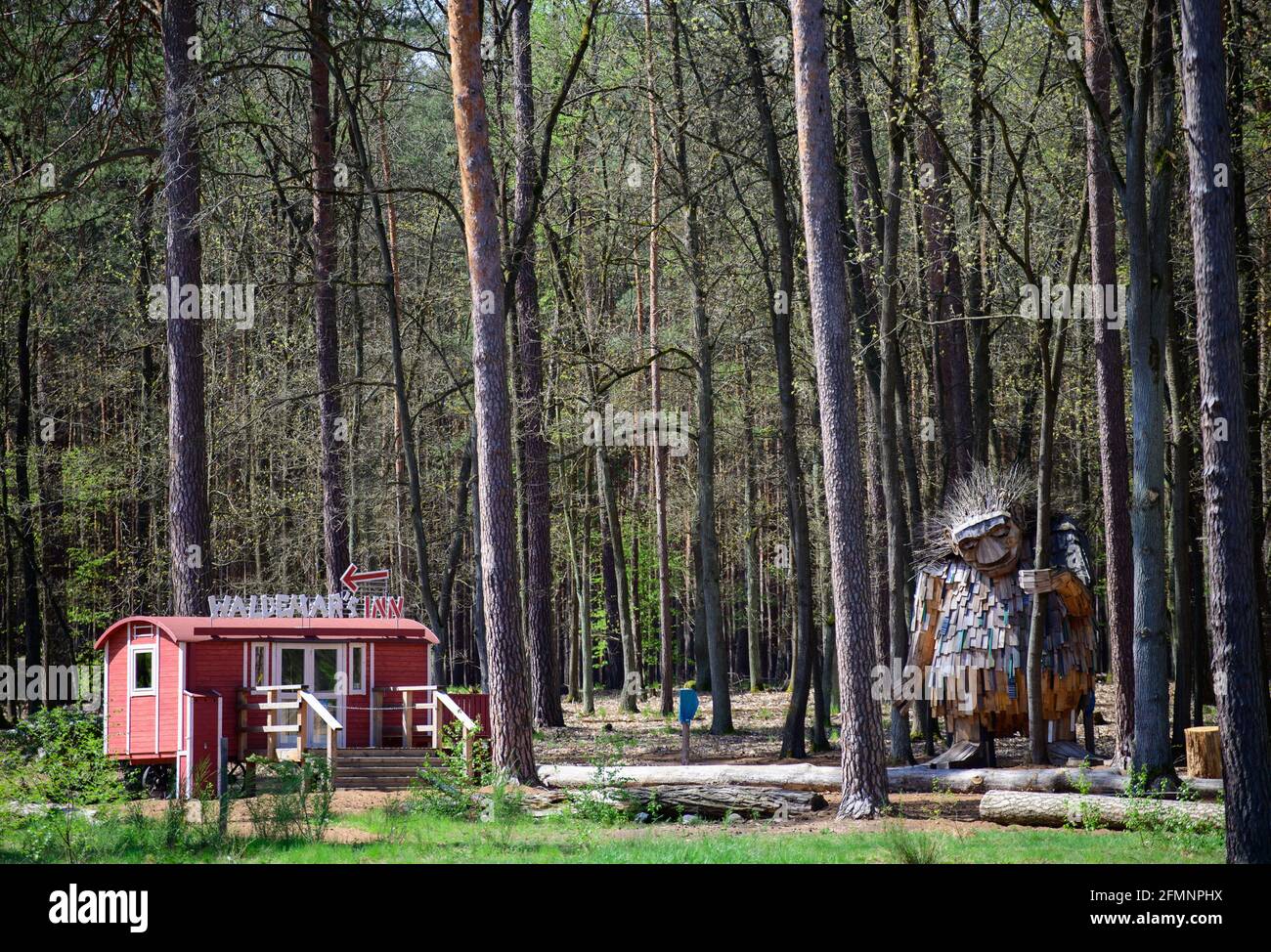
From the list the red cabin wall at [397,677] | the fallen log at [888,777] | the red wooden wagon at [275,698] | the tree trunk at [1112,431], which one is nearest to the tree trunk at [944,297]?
the tree trunk at [1112,431]

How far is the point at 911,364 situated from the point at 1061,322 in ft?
45.9

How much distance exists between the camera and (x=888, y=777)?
1578 centimetres

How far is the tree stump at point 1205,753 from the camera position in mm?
14516

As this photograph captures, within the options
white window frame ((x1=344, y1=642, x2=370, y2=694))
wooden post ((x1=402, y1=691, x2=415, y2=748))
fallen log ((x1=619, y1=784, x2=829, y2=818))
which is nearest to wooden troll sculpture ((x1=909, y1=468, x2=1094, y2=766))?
fallen log ((x1=619, y1=784, x2=829, y2=818))

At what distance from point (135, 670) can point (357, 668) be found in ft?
10.1

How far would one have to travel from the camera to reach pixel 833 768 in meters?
15.9

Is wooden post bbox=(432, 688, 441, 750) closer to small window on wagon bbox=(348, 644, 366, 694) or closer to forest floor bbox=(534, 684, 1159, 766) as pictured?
small window on wagon bbox=(348, 644, 366, 694)

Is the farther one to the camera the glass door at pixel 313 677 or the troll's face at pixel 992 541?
the glass door at pixel 313 677

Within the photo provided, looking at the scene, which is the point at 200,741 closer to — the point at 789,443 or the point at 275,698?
the point at 275,698

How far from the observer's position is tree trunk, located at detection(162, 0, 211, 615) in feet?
59.4

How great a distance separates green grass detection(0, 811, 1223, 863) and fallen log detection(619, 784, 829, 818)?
3.23 feet

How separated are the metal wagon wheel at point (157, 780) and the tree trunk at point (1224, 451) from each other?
13.3 m

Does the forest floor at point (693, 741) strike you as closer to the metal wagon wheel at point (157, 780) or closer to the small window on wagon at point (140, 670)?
the metal wagon wheel at point (157, 780)
